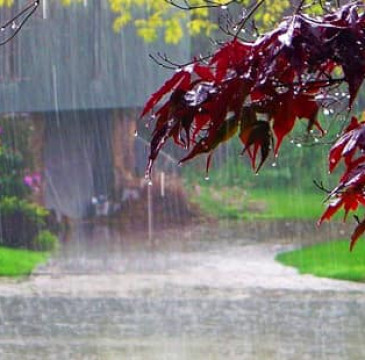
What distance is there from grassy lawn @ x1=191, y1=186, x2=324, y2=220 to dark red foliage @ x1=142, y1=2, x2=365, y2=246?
11.1 meters

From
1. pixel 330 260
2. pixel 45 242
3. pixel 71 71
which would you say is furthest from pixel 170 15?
pixel 45 242

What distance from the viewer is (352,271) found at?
890 cm

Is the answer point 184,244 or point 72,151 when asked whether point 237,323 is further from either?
point 72,151

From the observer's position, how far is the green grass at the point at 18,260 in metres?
9.02

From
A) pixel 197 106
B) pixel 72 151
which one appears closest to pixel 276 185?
pixel 72 151

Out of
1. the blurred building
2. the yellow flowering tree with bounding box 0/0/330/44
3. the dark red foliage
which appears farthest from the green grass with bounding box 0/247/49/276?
the dark red foliage

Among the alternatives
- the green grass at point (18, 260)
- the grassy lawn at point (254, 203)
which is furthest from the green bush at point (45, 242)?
the grassy lawn at point (254, 203)

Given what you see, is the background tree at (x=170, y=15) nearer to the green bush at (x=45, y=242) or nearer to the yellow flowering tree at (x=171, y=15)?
the yellow flowering tree at (x=171, y=15)

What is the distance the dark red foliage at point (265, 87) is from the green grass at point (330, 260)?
7.20m

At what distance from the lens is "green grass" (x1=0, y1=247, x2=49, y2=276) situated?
9.02m

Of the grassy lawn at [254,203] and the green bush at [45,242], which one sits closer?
the green bush at [45,242]

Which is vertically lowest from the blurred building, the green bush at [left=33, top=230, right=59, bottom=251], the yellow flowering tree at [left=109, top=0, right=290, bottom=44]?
the green bush at [left=33, top=230, right=59, bottom=251]

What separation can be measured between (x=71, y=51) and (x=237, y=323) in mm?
4971

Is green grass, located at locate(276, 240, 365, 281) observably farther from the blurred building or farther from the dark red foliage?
the dark red foliage
